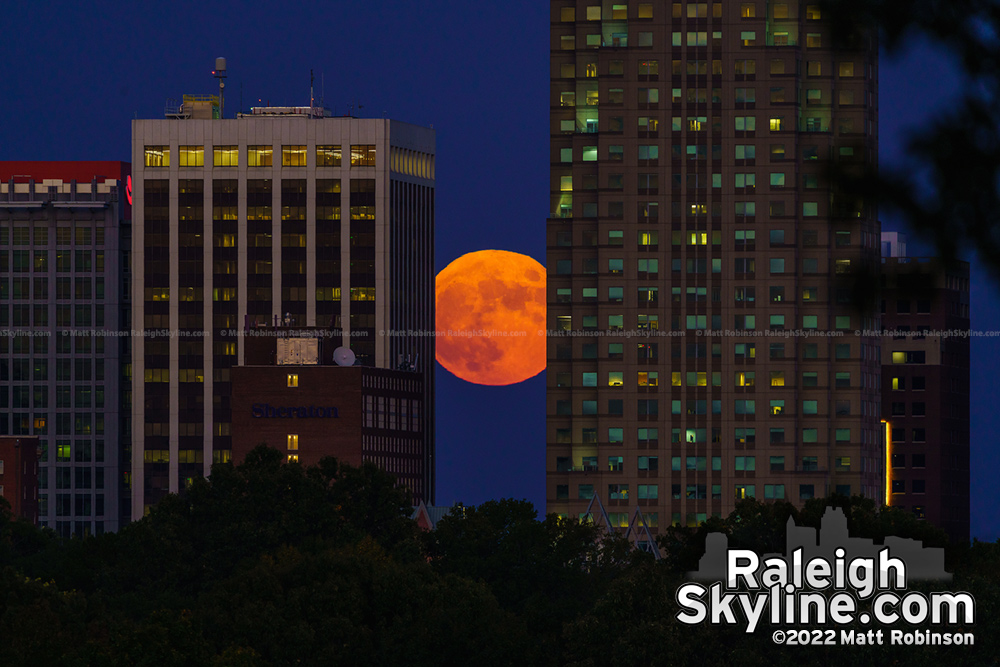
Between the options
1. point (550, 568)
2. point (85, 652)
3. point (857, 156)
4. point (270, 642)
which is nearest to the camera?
point (857, 156)

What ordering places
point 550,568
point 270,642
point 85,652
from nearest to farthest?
point 85,652, point 270,642, point 550,568

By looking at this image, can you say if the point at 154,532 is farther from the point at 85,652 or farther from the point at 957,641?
the point at 957,641

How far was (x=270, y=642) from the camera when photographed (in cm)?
14000

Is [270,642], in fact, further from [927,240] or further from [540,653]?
[927,240]

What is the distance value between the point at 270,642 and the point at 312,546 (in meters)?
42.4

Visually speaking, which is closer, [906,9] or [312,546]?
[906,9]

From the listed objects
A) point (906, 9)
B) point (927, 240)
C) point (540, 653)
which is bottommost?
point (540, 653)

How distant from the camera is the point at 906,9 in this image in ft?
47.1

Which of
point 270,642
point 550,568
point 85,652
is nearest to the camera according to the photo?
point 85,652

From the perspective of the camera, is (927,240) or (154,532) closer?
(927,240)

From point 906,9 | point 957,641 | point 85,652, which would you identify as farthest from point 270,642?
point 906,9

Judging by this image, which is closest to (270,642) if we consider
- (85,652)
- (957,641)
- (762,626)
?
(85,652)

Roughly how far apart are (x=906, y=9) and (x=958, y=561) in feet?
443

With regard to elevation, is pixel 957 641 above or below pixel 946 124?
below
